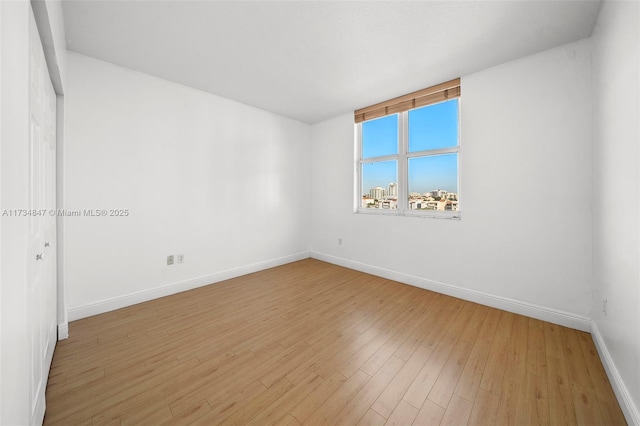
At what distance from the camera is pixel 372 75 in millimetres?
2949

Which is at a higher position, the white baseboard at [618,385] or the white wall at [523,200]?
the white wall at [523,200]

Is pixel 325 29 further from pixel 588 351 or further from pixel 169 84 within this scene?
pixel 588 351

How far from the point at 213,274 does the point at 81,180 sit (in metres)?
1.85

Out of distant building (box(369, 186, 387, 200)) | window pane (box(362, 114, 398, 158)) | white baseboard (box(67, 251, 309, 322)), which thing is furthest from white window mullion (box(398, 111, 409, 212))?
white baseboard (box(67, 251, 309, 322))

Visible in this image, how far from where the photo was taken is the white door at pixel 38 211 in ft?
3.87

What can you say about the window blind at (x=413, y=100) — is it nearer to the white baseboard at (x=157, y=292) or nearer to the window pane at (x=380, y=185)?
the window pane at (x=380, y=185)

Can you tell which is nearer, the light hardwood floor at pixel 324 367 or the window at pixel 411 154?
the light hardwood floor at pixel 324 367

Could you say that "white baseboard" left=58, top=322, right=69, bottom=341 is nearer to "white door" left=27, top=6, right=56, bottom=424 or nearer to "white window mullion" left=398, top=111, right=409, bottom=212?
"white door" left=27, top=6, right=56, bottom=424

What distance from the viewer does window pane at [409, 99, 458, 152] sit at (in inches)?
126

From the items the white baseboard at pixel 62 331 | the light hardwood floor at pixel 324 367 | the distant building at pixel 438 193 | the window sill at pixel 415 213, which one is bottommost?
the light hardwood floor at pixel 324 367

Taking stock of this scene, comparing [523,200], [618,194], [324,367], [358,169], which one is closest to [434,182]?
[523,200]

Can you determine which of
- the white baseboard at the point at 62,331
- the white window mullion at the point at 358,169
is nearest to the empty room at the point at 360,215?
the white baseboard at the point at 62,331

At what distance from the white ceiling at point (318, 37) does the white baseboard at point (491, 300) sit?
2614 millimetres

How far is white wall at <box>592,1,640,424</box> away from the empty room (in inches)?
1.0
